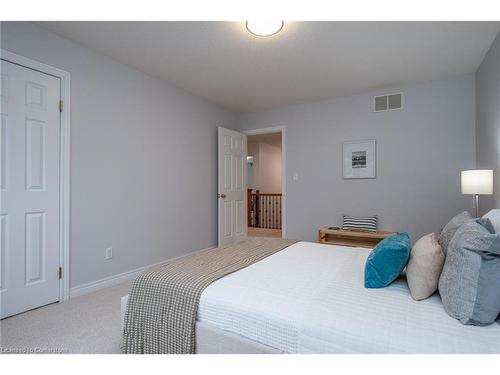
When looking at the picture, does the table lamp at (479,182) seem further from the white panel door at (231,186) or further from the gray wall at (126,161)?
the gray wall at (126,161)

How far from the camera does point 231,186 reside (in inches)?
174

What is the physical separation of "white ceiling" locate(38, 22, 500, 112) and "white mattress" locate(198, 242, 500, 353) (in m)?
2.03

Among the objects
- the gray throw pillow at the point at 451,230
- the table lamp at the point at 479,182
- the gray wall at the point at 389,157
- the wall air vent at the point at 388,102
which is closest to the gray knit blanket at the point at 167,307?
the gray throw pillow at the point at 451,230

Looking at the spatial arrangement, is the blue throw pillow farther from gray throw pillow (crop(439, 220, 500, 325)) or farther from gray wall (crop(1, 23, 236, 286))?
gray wall (crop(1, 23, 236, 286))

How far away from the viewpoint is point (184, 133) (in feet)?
12.0

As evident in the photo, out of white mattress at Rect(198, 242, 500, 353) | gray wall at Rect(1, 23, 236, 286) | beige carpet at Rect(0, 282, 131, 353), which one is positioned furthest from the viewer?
gray wall at Rect(1, 23, 236, 286)

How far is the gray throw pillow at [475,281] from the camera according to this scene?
1001mm

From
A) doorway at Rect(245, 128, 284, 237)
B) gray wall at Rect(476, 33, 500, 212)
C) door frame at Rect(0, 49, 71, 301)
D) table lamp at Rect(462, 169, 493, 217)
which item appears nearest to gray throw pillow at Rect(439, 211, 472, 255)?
table lamp at Rect(462, 169, 493, 217)

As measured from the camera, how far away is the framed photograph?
3.68 metres

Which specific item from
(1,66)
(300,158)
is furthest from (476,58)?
(1,66)

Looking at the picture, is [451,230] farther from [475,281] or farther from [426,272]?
[475,281]

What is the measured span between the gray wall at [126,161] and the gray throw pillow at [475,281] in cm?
284

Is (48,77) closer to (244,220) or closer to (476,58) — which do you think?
(244,220)

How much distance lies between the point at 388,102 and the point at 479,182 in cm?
170
